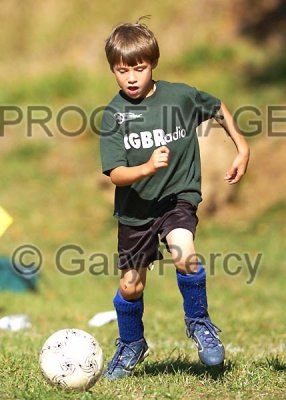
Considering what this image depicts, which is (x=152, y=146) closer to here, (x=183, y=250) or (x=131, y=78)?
(x=131, y=78)

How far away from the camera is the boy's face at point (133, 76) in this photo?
5.63 meters

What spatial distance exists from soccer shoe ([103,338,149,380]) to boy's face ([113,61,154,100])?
1.76 m

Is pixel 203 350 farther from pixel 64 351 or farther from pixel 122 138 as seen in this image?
pixel 122 138

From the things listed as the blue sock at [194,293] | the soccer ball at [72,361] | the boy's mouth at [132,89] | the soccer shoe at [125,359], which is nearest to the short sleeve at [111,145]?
the boy's mouth at [132,89]

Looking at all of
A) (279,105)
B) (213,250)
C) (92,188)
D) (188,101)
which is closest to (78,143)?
(92,188)

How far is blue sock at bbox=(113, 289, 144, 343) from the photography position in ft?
19.8

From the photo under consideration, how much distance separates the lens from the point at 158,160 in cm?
521

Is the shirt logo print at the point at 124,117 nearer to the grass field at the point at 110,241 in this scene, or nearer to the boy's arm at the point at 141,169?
the boy's arm at the point at 141,169

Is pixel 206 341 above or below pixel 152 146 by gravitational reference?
→ below

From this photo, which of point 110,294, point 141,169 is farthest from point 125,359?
point 110,294

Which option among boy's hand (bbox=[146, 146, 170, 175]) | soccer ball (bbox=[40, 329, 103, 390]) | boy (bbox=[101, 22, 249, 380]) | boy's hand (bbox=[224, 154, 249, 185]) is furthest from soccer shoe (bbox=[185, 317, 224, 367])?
boy's hand (bbox=[146, 146, 170, 175])

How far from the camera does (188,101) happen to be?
602 centimetres

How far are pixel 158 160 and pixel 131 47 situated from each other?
0.84 m

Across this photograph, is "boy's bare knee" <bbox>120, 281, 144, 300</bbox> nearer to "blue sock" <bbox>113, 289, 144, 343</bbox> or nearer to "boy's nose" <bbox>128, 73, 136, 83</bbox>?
"blue sock" <bbox>113, 289, 144, 343</bbox>
